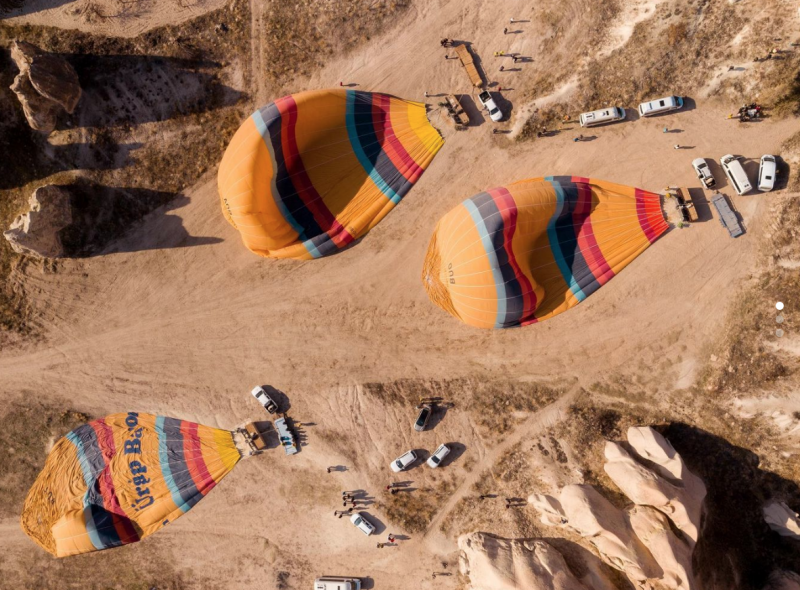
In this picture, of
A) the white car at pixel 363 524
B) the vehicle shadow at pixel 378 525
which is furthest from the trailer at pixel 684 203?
the white car at pixel 363 524

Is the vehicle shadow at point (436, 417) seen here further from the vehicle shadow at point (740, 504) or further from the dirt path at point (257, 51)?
the dirt path at point (257, 51)

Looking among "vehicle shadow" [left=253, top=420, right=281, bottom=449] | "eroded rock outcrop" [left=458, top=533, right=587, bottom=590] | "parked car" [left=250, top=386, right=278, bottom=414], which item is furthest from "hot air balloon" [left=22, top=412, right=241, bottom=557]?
"eroded rock outcrop" [left=458, top=533, right=587, bottom=590]

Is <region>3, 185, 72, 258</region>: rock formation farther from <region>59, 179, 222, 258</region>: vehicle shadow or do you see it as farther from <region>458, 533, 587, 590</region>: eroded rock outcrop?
<region>458, 533, 587, 590</region>: eroded rock outcrop

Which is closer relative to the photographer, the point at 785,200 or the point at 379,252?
the point at 785,200

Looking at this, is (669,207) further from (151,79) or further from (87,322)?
(87,322)

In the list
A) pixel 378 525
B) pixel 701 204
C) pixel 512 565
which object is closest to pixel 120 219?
pixel 378 525

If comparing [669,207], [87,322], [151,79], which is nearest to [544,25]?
[669,207]
